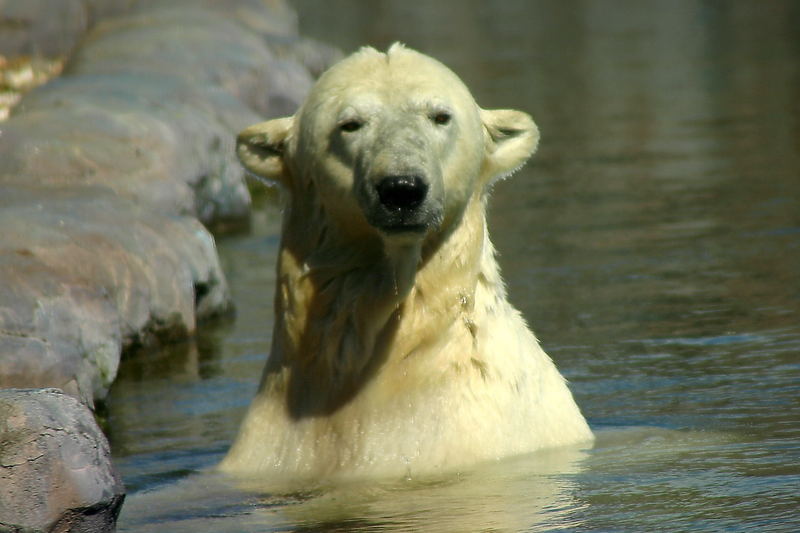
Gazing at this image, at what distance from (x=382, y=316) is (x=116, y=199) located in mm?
3809

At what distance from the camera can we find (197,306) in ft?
25.6

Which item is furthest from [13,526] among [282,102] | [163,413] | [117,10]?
[117,10]

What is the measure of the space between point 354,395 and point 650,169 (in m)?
7.32

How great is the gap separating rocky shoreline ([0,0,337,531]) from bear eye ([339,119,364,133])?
3.48 feet

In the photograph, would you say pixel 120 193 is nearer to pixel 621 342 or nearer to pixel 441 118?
pixel 621 342

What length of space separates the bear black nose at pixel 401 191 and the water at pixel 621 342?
78 centimetres

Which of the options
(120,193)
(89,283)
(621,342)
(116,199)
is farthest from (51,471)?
(120,193)

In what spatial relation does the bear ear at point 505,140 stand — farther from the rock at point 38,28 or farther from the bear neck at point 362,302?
the rock at point 38,28

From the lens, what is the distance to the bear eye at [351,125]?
168 inches

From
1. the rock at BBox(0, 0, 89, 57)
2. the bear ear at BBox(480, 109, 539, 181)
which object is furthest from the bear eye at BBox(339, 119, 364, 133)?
the rock at BBox(0, 0, 89, 57)

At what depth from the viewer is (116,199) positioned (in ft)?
25.9

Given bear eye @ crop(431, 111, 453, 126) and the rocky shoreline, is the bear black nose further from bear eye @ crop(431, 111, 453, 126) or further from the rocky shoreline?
the rocky shoreline

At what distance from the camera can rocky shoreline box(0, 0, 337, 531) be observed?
5.63m

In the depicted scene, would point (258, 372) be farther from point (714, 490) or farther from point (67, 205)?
point (714, 490)
